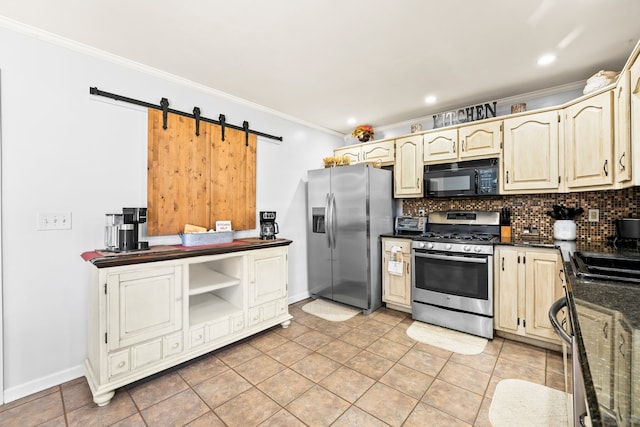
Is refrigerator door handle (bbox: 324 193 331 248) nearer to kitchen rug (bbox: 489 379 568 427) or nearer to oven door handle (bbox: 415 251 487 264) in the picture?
oven door handle (bbox: 415 251 487 264)

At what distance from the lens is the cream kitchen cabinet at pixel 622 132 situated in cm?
186

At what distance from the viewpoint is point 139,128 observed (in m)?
2.40

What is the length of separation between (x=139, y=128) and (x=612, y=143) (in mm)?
3812

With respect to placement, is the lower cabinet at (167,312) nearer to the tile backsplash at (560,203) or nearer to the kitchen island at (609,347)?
the kitchen island at (609,347)

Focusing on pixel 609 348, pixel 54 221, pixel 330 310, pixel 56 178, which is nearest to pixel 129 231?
pixel 54 221

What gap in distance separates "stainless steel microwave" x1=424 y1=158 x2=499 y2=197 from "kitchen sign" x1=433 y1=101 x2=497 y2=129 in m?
0.50

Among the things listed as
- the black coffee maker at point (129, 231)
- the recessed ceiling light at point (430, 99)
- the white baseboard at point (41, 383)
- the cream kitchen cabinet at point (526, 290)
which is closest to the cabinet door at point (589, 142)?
the cream kitchen cabinet at point (526, 290)

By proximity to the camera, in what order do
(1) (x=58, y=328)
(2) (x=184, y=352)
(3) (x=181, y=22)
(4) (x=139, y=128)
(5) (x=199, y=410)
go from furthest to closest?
(4) (x=139, y=128) → (2) (x=184, y=352) → (1) (x=58, y=328) → (3) (x=181, y=22) → (5) (x=199, y=410)

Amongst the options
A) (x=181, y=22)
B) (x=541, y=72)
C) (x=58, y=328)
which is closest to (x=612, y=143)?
(x=541, y=72)

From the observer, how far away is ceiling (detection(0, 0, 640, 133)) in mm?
1737

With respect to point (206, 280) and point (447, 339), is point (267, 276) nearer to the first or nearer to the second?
point (206, 280)

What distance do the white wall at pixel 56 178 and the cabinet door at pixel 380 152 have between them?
2559mm

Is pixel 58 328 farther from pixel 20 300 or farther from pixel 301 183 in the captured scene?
pixel 301 183

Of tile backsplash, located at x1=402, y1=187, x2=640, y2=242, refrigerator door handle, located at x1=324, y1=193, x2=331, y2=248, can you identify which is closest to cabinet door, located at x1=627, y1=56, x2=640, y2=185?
tile backsplash, located at x1=402, y1=187, x2=640, y2=242
